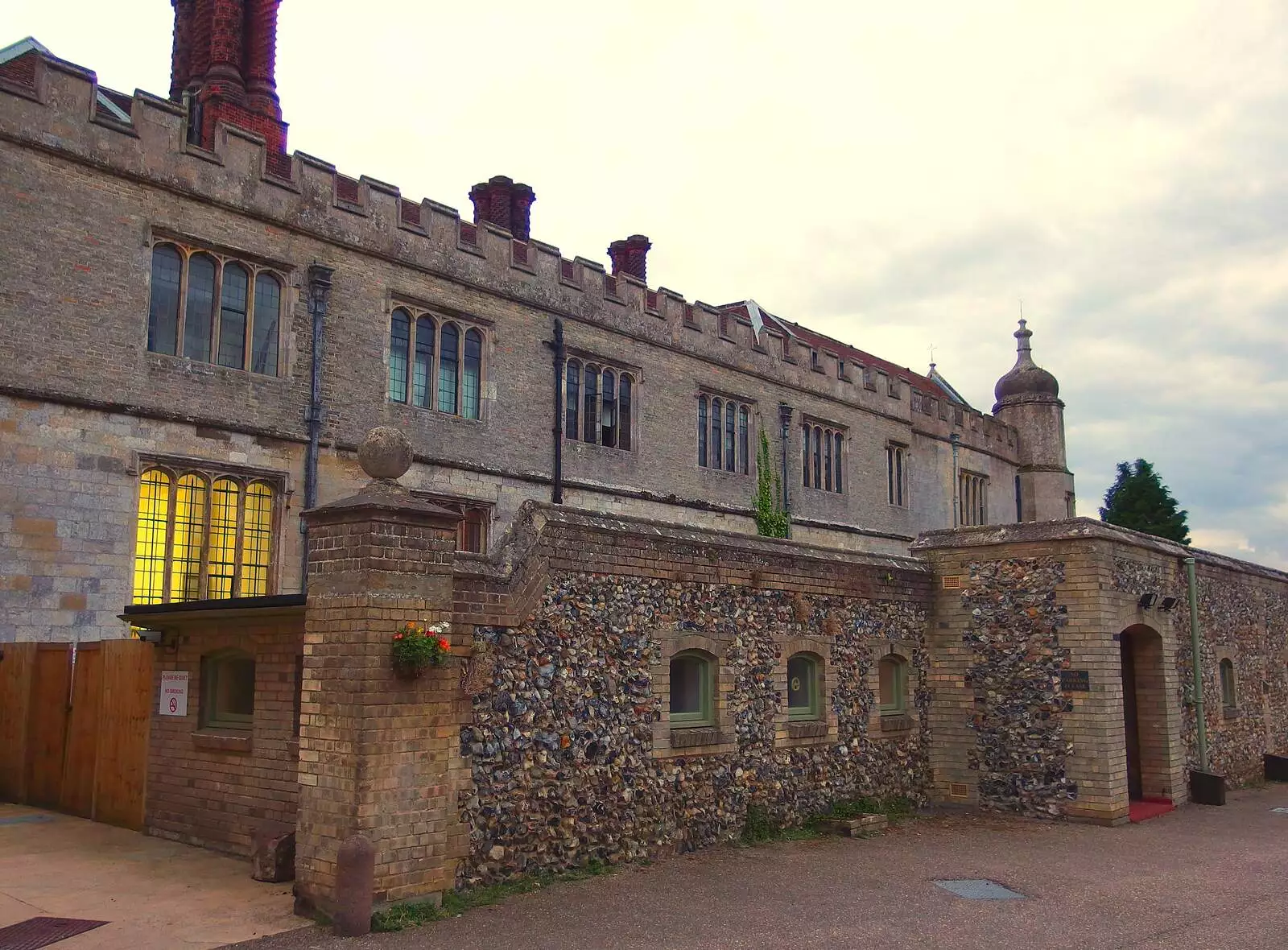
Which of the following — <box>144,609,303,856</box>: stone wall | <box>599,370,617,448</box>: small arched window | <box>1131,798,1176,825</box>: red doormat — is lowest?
<box>1131,798,1176,825</box>: red doormat

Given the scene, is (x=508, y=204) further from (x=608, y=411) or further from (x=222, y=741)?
(x=222, y=741)

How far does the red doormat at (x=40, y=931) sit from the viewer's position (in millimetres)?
6984

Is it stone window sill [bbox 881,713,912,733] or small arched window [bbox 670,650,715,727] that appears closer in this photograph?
small arched window [bbox 670,650,715,727]

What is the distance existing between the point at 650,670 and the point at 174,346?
31.3 ft

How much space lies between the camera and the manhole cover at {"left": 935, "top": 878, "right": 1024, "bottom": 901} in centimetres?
916

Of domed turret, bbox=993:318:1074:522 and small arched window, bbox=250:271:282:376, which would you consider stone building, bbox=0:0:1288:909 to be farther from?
domed turret, bbox=993:318:1074:522

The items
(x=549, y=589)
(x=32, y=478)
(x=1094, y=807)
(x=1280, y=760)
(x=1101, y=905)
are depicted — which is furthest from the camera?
(x=1280, y=760)

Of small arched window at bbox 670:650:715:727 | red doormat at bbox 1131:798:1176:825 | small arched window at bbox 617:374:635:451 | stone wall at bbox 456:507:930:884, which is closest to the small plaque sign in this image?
red doormat at bbox 1131:798:1176:825

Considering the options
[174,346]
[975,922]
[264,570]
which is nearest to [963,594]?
[975,922]

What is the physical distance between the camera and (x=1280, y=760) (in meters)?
19.0

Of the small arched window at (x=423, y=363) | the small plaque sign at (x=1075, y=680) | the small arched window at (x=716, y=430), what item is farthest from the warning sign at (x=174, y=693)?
the small arched window at (x=716, y=430)

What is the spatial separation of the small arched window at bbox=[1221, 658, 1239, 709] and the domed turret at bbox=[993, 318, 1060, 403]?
20.2 meters

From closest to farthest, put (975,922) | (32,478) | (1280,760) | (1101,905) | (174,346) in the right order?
(975,922) < (1101,905) < (32,478) < (174,346) < (1280,760)

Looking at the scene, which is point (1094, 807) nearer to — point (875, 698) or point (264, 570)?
point (875, 698)
